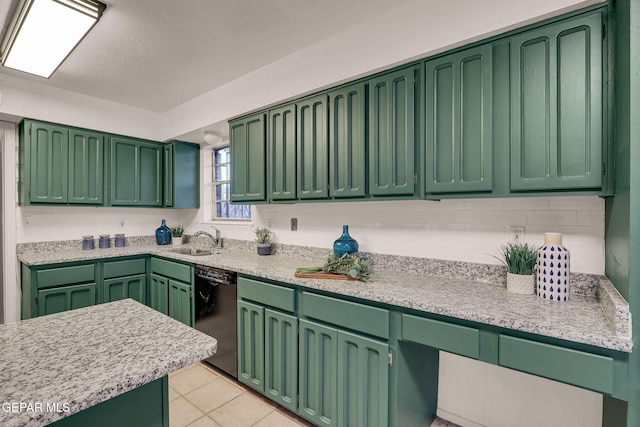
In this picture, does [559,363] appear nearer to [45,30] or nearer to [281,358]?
[281,358]

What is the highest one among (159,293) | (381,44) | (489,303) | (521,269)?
(381,44)

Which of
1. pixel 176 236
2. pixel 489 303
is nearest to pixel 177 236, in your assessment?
pixel 176 236

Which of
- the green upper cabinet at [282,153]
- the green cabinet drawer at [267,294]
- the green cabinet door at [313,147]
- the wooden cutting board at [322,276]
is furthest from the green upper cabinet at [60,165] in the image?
the wooden cutting board at [322,276]

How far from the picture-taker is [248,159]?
286 cm

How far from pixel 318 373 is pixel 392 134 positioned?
154 cm

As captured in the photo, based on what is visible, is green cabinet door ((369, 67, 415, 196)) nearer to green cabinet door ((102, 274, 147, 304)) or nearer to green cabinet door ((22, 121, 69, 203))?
green cabinet door ((102, 274, 147, 304))

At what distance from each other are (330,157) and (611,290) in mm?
1670

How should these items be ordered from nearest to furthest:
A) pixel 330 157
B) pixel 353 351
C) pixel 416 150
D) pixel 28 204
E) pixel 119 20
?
pixel 353 351, pixel 416 150, pixel 119 20, pixel 330 157, pixel 28 204

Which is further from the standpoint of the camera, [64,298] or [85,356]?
[64,298]

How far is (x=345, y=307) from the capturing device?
1.76 m

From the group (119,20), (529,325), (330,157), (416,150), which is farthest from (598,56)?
(119,20)

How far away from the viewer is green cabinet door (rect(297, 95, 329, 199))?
2297mm

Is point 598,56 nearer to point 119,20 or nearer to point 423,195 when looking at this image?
point 423,195

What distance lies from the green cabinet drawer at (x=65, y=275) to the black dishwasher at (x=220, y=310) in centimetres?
118
